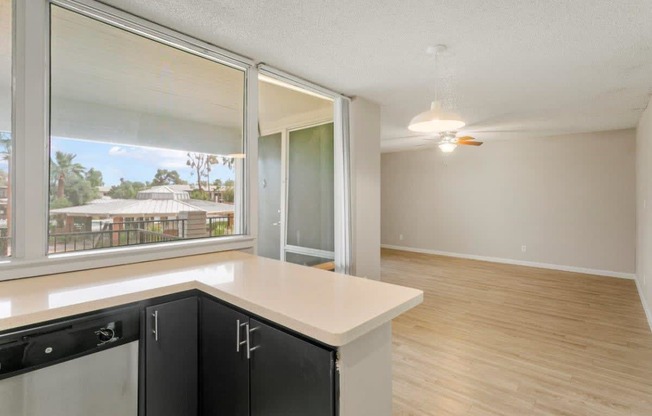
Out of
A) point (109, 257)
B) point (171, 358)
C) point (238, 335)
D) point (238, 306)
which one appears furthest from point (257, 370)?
point (109, 257)

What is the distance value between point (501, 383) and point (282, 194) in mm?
2731

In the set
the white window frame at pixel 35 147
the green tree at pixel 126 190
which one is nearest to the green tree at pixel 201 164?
the green tree at pixel 126 190

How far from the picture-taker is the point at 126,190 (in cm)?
206

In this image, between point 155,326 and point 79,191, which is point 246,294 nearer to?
point 155,326

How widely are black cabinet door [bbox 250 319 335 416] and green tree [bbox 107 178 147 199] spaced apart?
1.33 m

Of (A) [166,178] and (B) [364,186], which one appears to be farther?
(B) [364,186]

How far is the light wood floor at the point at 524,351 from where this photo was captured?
2.12 meters

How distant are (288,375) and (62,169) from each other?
1697mm

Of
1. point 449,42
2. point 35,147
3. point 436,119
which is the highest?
point 449,42

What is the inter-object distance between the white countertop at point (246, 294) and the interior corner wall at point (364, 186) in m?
1.87

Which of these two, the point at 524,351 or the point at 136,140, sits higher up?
the point at 136,140

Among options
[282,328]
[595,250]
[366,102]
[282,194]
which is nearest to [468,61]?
[366,102]

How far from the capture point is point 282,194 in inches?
151

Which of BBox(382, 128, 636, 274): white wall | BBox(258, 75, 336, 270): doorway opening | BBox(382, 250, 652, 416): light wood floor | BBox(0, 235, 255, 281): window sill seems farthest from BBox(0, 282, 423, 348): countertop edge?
BBox(382, 128, 636, 274): white wall
